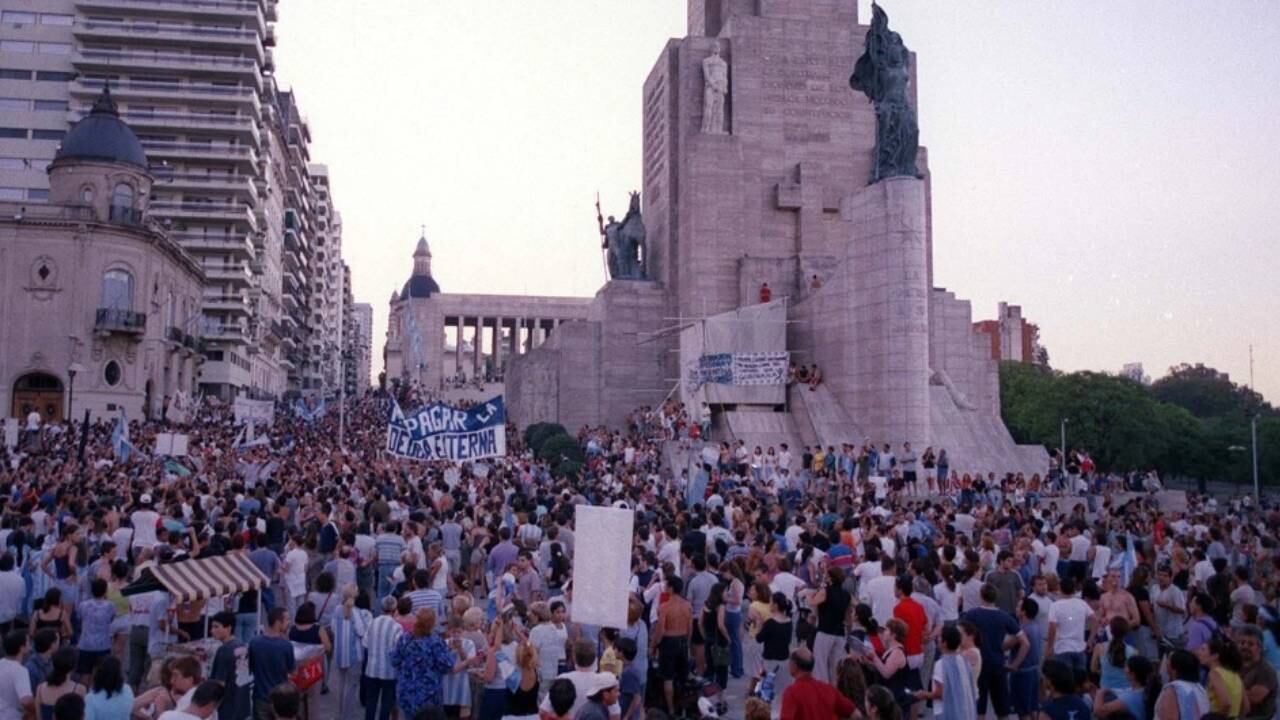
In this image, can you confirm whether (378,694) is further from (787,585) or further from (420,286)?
(420,286)

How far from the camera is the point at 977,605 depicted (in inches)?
432

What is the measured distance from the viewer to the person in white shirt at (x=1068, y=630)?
31.6 feet

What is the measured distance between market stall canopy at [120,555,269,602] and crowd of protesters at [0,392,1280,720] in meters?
0.20

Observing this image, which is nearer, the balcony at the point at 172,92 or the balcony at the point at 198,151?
the balcony at the point at 172,92

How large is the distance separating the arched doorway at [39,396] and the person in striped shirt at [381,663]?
42.1 m

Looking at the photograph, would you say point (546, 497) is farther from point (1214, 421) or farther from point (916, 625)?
point (1214, 421)

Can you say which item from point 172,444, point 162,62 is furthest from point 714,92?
point 162,62

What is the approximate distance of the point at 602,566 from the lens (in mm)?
8336

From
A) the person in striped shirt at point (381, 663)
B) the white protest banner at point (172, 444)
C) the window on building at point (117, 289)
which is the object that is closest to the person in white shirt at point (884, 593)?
the person in striped shirt at point (381, 663)

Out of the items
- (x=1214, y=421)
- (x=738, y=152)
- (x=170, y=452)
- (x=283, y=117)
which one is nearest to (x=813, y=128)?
(x=738, y=152)

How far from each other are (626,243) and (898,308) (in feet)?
57.6

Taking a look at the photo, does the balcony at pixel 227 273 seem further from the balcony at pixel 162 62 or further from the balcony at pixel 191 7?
the balcony at pixel 191 7

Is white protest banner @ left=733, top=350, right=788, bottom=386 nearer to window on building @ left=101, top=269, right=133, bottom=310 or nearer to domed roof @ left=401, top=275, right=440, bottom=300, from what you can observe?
window on building @ left=101, top=269, right=133, bottom=310

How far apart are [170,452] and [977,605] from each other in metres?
20.0
